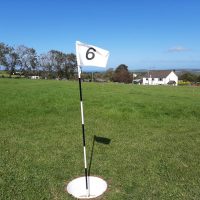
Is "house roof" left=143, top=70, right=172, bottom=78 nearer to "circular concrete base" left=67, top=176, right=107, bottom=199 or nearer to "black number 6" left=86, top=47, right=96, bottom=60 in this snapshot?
"circular concrete base" left=67, top=176, right=107, bottom=199

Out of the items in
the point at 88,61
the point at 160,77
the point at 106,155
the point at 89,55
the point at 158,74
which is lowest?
the point at 160,77

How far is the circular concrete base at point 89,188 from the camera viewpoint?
6.18 m

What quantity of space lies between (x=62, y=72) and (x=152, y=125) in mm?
110975

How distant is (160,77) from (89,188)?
431 ft

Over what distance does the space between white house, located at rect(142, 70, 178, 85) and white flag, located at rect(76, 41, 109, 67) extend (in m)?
124

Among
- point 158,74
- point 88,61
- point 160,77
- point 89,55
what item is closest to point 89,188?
point 88,61

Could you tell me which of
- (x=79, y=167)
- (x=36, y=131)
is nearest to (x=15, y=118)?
(x=36, y=131)

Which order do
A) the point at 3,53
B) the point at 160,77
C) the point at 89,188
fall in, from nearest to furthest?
1. the point at 89,188
2. the point at 3,53
3. the point at 160,77

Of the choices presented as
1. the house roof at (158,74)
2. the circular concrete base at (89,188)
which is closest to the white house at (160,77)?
the house roof at (158,74)

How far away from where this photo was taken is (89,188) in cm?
643

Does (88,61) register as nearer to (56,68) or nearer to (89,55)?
(89,55)

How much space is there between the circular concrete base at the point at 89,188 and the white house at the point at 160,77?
124 metres

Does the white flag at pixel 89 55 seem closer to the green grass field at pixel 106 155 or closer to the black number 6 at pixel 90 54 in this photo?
the black number 6 at pixel 90 54

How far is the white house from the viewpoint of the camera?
131875 millimetres
